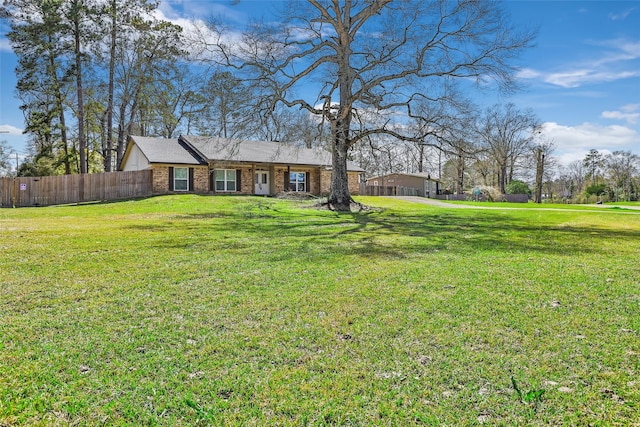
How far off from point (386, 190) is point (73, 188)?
2871 centimetres

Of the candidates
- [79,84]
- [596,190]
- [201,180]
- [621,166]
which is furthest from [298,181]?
[621,166]

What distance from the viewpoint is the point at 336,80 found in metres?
18.1

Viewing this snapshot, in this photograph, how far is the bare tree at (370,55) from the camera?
15016mm

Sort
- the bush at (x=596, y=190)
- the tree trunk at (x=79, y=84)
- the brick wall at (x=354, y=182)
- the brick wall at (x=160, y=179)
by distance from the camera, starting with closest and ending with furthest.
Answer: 1. the brick wall at (x=160, y=179)
2. the tree trunk at (x=79, y=84)
3. the brick wall at (x=354, y=182)
4. the bush at (x=596, y=190)

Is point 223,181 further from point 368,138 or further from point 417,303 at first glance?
point 417,303

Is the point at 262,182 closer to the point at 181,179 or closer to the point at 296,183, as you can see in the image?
the point at 296,183

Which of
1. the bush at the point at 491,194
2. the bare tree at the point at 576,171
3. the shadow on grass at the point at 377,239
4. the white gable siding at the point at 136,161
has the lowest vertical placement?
the shadow on grass at the point at 377,239

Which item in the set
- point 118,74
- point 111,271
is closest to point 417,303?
point 111,271

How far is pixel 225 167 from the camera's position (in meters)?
25.7

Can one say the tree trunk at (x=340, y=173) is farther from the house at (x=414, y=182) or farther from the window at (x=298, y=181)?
the house at (x=414, y=182)

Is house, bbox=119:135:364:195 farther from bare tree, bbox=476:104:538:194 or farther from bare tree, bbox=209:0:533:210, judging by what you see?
bare tree, bbox=476:104:538:194

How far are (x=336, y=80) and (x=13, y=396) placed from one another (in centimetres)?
1754

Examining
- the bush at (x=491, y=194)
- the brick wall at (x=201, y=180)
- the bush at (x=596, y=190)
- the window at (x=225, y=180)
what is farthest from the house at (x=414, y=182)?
the brick wall at (x=201, y=180)

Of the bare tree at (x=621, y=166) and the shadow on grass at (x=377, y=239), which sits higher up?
the bare tree at (x=621, y=166)
